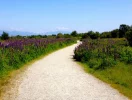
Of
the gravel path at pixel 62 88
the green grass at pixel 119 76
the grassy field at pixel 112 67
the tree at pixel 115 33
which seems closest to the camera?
the gravel path at pixel 62 88

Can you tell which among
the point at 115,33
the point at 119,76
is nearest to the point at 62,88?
the point at 119,76

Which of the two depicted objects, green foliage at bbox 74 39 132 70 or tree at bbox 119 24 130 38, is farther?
tree at bbox 119 24 130 38

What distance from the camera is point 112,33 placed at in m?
72.8

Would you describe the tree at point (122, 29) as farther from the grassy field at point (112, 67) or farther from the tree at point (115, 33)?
the grassy field at point (112, 67)

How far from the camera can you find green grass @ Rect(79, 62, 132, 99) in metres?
12.3

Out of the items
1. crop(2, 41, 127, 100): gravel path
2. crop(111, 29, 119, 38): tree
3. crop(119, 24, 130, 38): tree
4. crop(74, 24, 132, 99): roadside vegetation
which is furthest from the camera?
crop(111, 29, 119, 38): tree

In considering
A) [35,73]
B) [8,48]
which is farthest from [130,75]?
[8,48]

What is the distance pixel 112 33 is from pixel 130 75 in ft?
194

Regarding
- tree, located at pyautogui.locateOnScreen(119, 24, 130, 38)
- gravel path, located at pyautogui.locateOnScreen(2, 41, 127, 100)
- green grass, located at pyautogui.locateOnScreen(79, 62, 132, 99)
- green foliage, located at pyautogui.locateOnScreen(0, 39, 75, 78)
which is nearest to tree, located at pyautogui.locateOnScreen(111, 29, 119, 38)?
tree, located at pyautogui.locateOnScreen(119, 24, 130, 38)

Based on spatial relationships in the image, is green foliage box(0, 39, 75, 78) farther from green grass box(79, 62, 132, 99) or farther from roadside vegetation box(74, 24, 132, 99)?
green grass box(79, 62, 132, 99)

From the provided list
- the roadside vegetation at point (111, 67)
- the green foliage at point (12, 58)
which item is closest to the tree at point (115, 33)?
the roadside vegetation at point (111, 67)

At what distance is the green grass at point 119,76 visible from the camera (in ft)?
40.3

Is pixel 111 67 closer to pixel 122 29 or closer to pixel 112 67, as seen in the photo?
pixel 112 67

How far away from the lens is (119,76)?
1447cm
